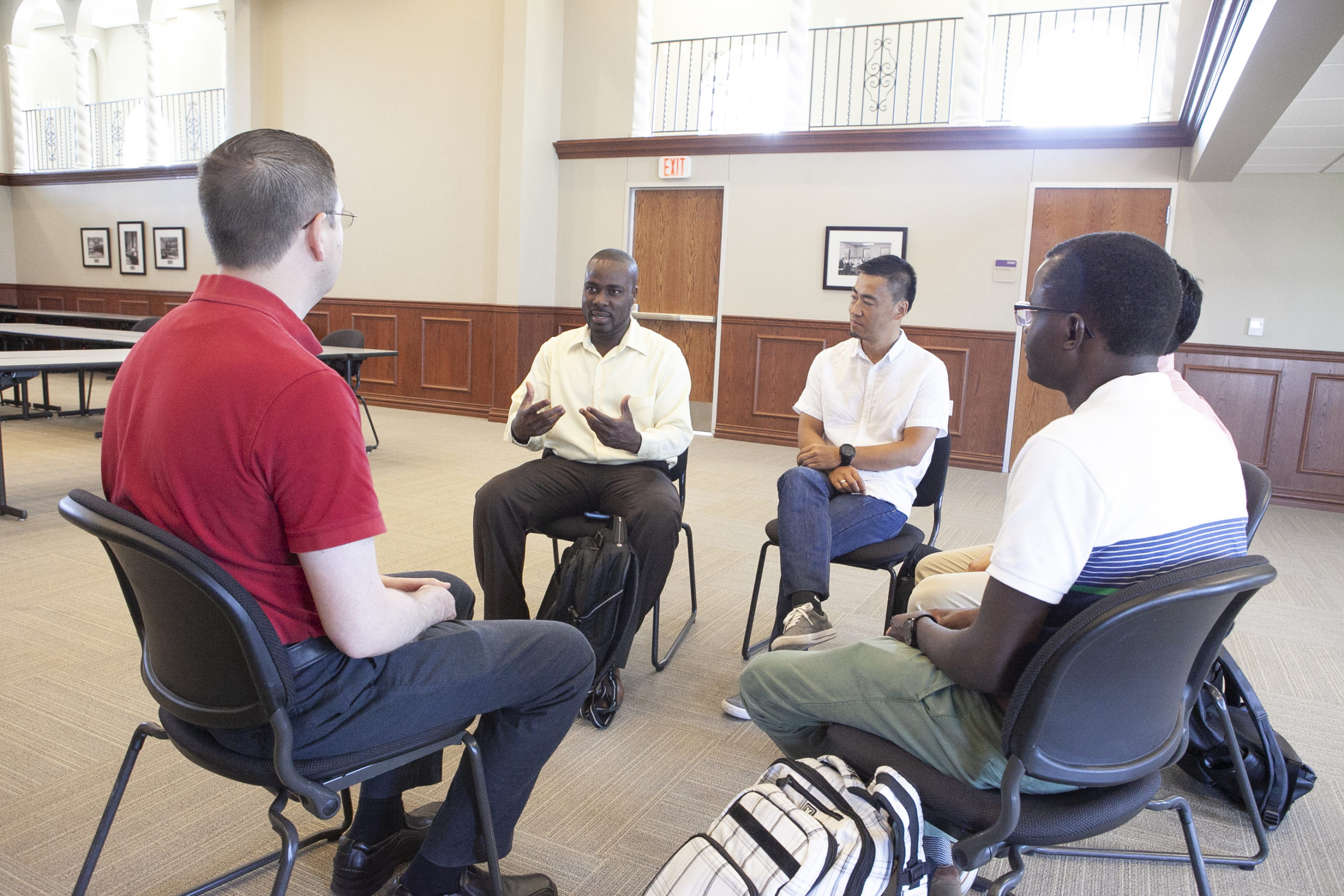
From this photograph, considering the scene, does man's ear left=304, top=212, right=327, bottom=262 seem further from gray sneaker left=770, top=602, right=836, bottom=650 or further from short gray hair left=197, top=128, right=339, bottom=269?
gray sneaker left=770, top=602, right=836, bottom=650

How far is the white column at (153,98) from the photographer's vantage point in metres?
10.2

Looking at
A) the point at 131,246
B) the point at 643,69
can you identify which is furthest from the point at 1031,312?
the point at 131,246

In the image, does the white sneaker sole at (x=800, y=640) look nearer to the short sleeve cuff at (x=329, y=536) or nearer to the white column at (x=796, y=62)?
the short sleeve cuff at (x=329, y=536)

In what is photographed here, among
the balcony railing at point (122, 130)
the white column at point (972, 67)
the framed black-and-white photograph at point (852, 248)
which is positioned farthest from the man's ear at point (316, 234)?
the balcony railing at point (122, 130)

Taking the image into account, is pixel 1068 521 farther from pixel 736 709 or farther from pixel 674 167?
pixel 674 167

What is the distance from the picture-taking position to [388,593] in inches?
48.1

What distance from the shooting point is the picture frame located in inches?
399

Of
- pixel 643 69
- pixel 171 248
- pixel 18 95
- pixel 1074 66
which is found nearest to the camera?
pixel 643 69

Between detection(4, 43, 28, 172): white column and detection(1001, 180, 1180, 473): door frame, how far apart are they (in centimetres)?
1205

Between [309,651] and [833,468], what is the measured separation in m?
1.86

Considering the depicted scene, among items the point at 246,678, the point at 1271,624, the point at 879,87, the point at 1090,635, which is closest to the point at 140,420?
the point at 246,678

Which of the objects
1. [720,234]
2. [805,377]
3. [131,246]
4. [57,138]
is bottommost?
[805,377]

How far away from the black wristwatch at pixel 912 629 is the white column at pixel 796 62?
20.8 ft

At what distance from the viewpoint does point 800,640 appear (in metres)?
2.01
